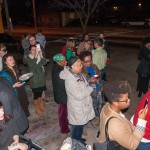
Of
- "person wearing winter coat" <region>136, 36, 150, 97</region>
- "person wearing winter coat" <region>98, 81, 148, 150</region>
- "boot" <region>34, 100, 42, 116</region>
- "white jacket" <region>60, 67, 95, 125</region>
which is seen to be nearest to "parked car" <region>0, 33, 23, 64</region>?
"boot" <region>34, 100, 42, 116</region>

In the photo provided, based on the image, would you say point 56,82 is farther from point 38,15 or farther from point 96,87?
point 38,15

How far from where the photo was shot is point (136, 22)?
32.9 meters

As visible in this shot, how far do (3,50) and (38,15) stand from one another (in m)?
43.7

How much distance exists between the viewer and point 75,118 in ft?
15.0

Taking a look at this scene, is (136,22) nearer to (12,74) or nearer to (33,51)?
(33,51)

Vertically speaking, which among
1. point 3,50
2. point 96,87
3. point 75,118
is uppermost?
point 3,50

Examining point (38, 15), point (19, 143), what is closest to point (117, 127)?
point (19, 143)

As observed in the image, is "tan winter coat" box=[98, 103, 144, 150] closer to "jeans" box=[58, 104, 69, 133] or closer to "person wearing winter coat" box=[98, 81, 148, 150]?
"person wearing winter coat" box=[98, 81, 148, 150]

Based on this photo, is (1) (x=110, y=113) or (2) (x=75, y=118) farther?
(2) (x=75, y=118)

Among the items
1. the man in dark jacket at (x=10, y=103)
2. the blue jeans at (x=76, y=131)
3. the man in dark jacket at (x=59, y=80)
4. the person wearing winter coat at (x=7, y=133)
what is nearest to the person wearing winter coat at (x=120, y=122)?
the person wearing winter coat at (x=7, y=133)

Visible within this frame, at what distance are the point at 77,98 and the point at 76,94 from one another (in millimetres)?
90

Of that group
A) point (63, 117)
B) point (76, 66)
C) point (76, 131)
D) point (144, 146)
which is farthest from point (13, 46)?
point (144, 146)

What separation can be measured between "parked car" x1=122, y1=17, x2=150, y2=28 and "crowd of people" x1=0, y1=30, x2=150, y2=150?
2603 cm

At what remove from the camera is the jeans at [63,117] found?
5.32 m
